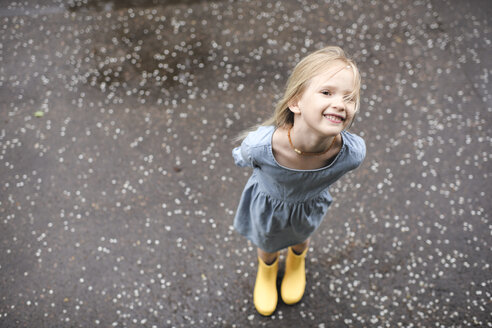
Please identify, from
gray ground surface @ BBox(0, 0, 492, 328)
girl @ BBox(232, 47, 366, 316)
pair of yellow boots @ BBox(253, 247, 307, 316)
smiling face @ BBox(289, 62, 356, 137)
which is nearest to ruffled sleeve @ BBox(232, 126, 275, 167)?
girl @ BBox(232, 47, 366, 316)

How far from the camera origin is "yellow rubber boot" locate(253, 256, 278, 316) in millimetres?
1742

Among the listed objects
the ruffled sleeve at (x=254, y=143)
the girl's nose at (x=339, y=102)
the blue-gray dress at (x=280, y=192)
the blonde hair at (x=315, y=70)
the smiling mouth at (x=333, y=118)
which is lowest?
the blue-gray dress at (x=280, y=192)

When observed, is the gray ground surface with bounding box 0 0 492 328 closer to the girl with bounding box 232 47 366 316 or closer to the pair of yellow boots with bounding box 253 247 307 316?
the pair of yellow boots with bounding box 253 247 307 316

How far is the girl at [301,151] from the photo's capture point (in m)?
0.98

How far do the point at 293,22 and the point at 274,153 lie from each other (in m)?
1.90

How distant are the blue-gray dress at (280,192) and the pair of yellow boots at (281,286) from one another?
11.1 inches

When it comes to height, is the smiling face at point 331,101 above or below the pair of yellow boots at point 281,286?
above

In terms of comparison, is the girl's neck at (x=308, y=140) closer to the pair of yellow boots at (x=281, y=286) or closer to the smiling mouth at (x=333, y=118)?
the smiling mouth at (x=333, y=118)

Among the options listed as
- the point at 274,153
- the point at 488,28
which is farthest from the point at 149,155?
the point at 488,28

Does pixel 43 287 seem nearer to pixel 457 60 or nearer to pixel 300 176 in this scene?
pixel 300 176

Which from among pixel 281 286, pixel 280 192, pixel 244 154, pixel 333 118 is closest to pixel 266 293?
pixel 281 286

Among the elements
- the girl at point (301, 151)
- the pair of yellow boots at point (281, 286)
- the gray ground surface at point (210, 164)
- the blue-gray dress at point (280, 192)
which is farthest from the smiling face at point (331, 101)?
the gray ground surface at point (210, 164)


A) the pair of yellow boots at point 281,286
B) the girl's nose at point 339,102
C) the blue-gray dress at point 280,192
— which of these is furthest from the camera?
the pair of yellow boots at point 281,286

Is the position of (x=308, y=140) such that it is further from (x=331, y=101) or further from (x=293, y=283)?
(x=293, y=283)
